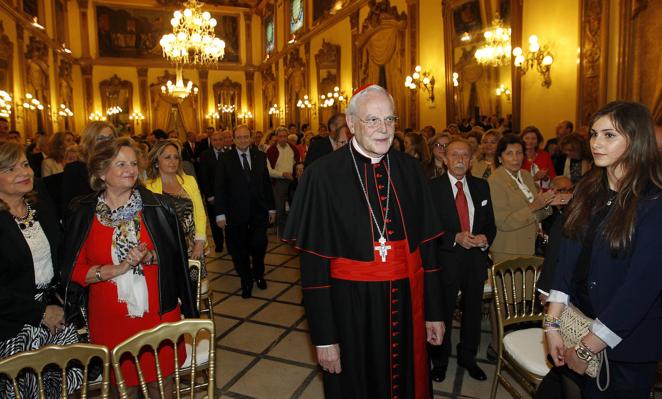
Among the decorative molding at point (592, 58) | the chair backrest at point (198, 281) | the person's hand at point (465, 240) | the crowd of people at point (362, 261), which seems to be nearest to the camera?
the crowd of people at point (362, 261)

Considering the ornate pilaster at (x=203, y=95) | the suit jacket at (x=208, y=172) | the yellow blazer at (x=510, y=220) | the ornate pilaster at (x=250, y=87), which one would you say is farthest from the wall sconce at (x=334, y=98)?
the yellow blazer at (x=510, y=220)

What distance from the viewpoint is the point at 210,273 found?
657 cm

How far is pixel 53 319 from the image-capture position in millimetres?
2580

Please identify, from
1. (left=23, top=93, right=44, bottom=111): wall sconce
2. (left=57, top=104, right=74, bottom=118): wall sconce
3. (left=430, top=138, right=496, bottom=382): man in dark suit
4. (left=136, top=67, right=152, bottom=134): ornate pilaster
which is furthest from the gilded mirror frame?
(left=136, top=67, right=152, bottom=134): ornate pilaster

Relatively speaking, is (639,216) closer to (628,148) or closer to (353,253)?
(628,148)

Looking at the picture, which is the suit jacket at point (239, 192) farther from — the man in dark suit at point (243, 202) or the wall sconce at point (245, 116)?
the wall sconce at point (245, 116)

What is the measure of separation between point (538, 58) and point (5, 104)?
41.7 ft

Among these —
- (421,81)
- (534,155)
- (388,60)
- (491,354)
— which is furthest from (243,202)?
(388,60)

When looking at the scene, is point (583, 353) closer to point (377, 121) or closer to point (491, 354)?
point (377, 121)

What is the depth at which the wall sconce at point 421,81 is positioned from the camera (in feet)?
36.3

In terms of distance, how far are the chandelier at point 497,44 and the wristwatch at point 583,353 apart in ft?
25.7

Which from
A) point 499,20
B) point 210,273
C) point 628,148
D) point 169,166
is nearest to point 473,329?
point 628,148

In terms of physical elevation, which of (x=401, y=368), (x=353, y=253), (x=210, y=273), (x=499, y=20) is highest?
(x=499, y=20)

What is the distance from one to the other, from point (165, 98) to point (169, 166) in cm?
2407
